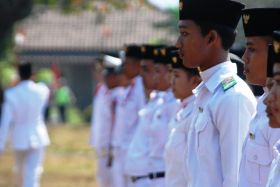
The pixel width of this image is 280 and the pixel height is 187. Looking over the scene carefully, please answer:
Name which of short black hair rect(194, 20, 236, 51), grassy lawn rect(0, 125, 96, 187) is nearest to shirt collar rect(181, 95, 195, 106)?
short black hair rect(194, 20, 236, 51)

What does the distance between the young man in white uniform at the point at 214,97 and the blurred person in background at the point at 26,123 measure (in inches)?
297

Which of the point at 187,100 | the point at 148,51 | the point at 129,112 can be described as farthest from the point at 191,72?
the point at 129,112

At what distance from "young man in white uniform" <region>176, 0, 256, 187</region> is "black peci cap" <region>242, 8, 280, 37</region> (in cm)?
42

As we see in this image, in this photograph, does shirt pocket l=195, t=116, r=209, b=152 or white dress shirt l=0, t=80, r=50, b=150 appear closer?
shirt pocket l=195, t=116, r=209, b=152

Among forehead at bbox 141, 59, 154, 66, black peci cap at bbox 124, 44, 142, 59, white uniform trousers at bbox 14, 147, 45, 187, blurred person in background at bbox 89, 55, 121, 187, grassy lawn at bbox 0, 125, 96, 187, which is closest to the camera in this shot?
forehead at bbox 141, 59, 154, 66

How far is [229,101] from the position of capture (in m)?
5.04

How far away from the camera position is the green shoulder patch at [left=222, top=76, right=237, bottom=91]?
5113 millimetres

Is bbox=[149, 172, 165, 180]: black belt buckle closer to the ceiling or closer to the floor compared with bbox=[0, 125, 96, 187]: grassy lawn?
closer to the ceiling

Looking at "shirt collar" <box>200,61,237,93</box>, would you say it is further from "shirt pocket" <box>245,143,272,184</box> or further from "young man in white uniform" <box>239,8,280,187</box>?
"shirt pocket" <box>245,143,272,184</box>

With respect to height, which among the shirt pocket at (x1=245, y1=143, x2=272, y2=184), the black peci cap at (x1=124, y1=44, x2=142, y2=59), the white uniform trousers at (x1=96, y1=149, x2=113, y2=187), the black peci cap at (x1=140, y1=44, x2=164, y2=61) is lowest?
the white uniform trousers at (x1=96, y1=149, x2=113, y2=187)

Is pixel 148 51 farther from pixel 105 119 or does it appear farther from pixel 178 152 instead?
pixel 178 152

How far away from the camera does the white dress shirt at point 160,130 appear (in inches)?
316

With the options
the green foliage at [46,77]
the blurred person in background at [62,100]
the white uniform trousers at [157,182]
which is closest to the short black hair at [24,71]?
the white uniform trousers at [157,182]

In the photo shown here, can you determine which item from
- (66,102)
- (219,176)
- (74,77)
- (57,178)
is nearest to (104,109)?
(57,178)
